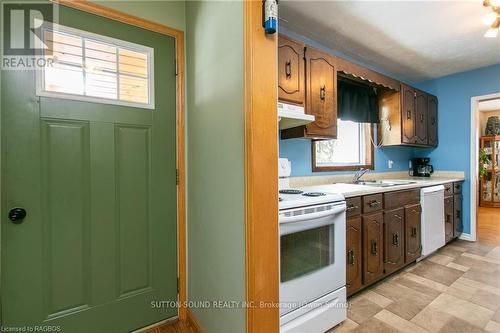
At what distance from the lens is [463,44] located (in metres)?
2.63

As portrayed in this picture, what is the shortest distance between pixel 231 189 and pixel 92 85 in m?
1.17

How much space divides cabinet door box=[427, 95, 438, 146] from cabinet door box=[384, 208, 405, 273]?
186cm

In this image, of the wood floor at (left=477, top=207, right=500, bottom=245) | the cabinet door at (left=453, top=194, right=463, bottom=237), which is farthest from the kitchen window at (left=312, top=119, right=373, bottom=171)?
the wood floor at (left=477, top=207, right=500, bottom=245)

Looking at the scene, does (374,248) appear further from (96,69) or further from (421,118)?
(96,69)

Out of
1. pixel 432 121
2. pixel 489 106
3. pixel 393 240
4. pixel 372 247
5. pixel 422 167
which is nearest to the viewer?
pixel 372 247

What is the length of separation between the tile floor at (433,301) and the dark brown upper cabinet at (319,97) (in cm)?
150

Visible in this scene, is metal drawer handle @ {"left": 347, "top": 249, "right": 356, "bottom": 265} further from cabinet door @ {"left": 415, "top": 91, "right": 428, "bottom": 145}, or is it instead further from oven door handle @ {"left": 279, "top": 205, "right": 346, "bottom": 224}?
cabinet door @ {"left": 415, "top": 91, "right": 428, "bottom": 145}

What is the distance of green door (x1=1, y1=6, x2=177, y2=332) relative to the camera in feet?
4.26

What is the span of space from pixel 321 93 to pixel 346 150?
121 cm

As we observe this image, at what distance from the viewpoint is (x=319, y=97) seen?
2.10 m

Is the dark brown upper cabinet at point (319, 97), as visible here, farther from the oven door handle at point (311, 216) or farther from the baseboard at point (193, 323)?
the baseboard at point (193, 323)

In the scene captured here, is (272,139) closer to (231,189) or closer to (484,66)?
(231,189)

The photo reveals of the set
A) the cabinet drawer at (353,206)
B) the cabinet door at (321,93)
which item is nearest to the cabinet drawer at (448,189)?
the cabinet drawer at (353,206)

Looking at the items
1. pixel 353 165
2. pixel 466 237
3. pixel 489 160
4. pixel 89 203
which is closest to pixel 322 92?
pixel 353 165
